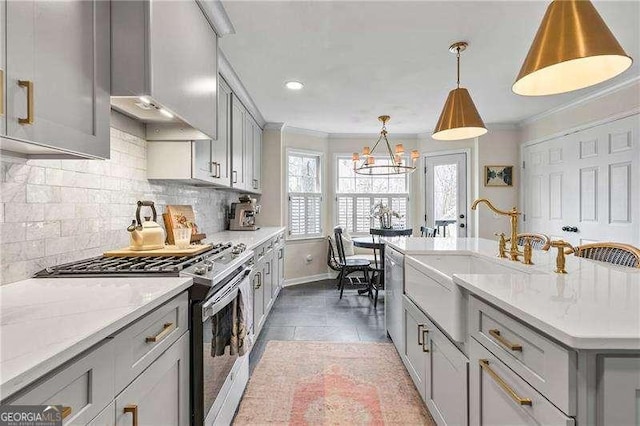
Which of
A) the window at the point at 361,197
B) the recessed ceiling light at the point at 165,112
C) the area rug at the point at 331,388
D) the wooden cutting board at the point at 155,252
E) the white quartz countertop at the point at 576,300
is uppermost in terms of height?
the recessed ceiling light at the point at 165,112

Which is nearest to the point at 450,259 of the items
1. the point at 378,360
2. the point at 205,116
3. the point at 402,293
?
the point at 402,293

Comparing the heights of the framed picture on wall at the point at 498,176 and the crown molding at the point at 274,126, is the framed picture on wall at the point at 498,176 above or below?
below

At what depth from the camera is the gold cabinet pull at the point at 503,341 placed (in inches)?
37.9

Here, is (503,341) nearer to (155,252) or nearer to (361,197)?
(155,252)

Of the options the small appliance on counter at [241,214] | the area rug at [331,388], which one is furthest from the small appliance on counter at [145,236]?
the small appliance on counter at [241,214]

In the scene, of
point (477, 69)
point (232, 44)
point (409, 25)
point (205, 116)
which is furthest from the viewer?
point (477, 69)

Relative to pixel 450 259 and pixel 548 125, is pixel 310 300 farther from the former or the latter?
pixel 548 125

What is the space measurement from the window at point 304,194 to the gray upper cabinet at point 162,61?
319 cm

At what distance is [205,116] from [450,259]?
187cm

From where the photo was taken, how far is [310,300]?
4332mm

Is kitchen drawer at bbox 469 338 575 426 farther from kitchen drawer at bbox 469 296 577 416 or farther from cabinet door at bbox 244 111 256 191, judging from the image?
cabinet door at bbox 244 111 256 191

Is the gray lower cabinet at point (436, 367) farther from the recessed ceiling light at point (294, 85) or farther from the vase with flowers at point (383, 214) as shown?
the vase with flowers at point (383, 214)

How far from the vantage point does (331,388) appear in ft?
7.39

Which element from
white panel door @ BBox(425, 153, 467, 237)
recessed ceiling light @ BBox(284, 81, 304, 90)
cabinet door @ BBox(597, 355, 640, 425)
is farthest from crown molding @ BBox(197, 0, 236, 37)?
white panel door @ BBox(425, 153, 467, 237)
